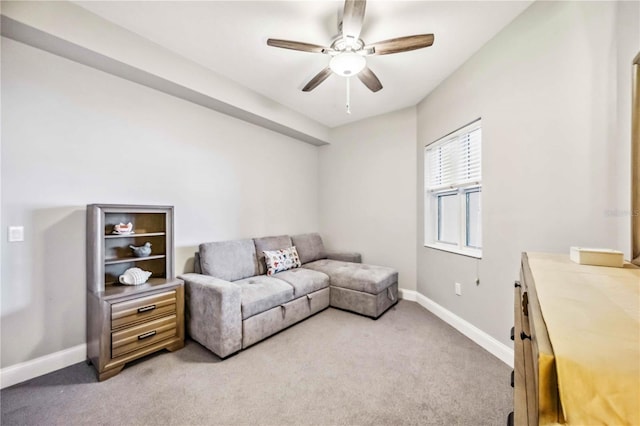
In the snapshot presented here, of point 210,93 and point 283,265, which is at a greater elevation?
point 210,93

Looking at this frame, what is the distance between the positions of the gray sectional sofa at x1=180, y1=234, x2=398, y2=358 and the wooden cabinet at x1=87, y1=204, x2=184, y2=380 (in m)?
0.21

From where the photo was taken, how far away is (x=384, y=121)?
3.78 meters

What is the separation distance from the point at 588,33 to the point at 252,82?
9.25 ft

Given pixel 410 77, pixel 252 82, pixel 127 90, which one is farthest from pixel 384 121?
pixel 127 90

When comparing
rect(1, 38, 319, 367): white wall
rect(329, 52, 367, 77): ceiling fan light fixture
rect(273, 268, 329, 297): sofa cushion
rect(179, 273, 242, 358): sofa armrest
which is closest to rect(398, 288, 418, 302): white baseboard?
rect(273, 268, 329, 297): sofa cushion

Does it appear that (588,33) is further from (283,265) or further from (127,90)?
(127,90)

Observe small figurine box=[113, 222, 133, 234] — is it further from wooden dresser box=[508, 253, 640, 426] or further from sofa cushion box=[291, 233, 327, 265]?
wooden dresser box=[508, 253, 640, 426]

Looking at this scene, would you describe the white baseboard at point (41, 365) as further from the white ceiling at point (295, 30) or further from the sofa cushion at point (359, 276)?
the white ceiling at point (295, 30)

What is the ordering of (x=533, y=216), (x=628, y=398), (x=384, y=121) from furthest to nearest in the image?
1. (x=384, y=121)
2. (x=533, y=216)
3. (x=628, y=398)

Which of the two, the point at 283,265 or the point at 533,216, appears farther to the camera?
Answer: the point at 283,265

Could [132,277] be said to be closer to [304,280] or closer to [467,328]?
[304,280]

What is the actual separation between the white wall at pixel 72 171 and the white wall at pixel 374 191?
6.41 feet

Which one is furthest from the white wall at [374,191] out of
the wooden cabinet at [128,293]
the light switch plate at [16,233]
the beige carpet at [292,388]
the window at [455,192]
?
the light switch plate at [16,233]

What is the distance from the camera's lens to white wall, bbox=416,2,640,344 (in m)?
1.45
